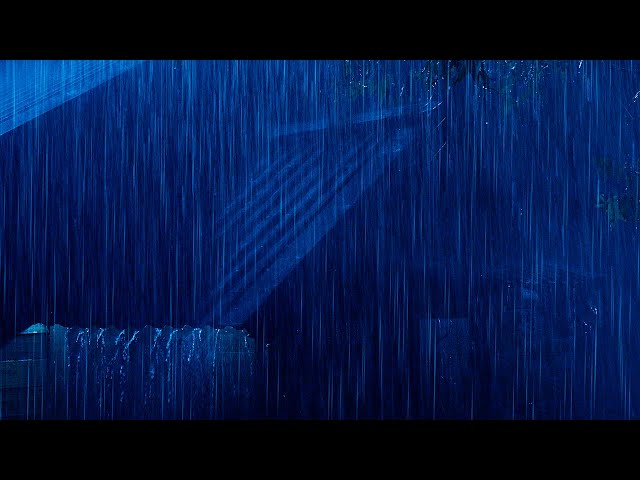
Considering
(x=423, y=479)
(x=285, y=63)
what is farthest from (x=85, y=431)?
(x=285, y=63)

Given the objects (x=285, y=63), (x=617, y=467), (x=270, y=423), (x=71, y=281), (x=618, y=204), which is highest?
(x=285, y=63)

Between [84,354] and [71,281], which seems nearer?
[71,281]

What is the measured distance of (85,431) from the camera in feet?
6.56

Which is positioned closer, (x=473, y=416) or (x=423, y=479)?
(x=423, y=479)

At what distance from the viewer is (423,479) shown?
2.03m

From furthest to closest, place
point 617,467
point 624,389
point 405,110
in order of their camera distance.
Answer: point 624,389 → point 405,110 → point 617,467

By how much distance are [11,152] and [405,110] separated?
11.7 ft

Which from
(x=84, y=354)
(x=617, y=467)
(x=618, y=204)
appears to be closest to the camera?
(x=617, y=467)

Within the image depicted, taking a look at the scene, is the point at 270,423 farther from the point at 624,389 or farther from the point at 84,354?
the point at 624,389

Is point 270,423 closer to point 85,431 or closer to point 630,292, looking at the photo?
point 85,431

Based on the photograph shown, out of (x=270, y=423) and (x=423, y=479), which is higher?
(x=270, y=423)

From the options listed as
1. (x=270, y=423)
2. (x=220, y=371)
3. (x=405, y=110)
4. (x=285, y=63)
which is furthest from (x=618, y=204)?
(x=270, y=423)

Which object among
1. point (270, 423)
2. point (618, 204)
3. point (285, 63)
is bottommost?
point (270, 423)

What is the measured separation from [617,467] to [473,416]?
16.4 ft
